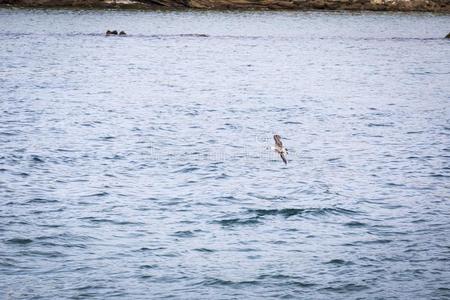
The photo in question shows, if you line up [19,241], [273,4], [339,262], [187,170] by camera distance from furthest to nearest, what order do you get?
[273,4] < [187,170] < [19,241] < [339,262]

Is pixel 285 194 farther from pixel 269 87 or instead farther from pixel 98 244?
pixel 269 87

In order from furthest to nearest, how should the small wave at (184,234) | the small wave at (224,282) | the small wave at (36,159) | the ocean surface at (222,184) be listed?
the small wave at (36,159)
the small wave at (184,234)
the ocean surface at (222,184)
the small wave at (224,282)

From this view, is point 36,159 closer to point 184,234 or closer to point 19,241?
point 19,241

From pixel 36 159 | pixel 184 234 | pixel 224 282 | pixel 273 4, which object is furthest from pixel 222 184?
pixel 273 4

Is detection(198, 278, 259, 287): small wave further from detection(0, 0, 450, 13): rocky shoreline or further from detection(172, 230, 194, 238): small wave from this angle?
detection(0, 0, 450, 13): rocky shoreline

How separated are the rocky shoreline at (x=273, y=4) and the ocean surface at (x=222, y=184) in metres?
90.7

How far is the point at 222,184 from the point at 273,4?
441 ft

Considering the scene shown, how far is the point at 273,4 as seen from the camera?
157 meters

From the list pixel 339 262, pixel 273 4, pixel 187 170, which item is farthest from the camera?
pixel 273 4

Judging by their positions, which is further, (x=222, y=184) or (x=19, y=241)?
(x=222, y=184)

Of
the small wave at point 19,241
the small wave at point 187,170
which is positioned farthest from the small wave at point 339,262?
the small wave at point 187,170

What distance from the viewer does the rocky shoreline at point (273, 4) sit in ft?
497

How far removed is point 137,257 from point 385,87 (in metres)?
38.0

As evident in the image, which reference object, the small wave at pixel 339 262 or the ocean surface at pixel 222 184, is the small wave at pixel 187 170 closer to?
the ocean surface at pixel 222 184
